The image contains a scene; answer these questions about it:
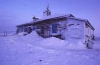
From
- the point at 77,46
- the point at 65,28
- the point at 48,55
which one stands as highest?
the point at 65,28

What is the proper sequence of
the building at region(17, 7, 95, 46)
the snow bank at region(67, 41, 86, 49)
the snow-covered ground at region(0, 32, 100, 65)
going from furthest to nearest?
the building at region(17, 7, 95, 46), the snow bank at region(67, 41, 86, 49), the snow-covered ground at region(0, 32, 100, 65)

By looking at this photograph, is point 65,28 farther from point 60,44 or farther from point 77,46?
point 77,46

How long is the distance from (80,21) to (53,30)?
4.76m

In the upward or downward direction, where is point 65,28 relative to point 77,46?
upward

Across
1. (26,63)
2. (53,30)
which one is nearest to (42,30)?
(53,30)

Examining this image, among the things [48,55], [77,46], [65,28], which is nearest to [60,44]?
[77,46]


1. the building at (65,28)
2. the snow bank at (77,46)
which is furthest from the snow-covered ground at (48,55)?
the building at (65,28)

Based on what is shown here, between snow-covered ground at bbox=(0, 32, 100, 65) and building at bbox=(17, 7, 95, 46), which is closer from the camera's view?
snow-covered ground at bbox=(0, 32, 100, 65)

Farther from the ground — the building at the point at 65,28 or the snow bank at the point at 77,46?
the building at the point at 65,28

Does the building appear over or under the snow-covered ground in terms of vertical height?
over

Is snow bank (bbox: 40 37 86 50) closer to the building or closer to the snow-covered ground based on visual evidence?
the snow-covered ground

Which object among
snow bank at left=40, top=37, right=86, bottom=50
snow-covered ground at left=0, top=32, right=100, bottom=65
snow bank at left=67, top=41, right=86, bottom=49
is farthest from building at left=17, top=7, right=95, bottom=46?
snow-covered ground at left=0, top=32, right=100, bottom=65

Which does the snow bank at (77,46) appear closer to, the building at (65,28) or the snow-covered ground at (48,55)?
the snow-covered ground at (48,55)

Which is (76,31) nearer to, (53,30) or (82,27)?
(82,27)
